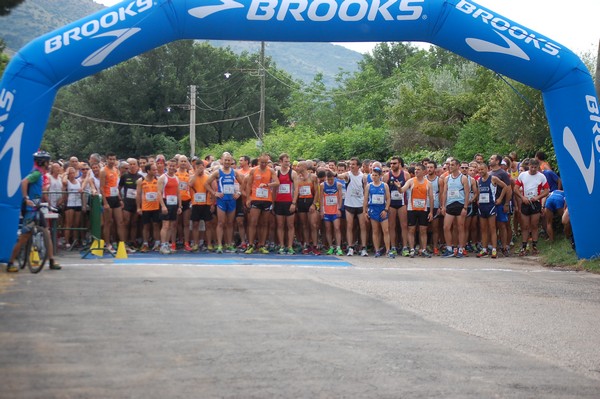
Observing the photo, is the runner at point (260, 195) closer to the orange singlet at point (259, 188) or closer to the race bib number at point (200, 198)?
the orange singlet at point (259, 188)

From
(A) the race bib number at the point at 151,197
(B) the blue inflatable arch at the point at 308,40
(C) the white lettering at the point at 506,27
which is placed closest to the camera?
(B) the blue inflatable arch at the point at 308,40

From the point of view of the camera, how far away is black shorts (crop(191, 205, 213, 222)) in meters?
18.6

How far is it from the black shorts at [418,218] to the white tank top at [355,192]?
1.06 meters

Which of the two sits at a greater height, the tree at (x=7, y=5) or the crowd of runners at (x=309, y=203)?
the tree at (x=7, y=5)

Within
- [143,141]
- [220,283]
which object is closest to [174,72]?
[143,141]

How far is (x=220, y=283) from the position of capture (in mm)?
12414

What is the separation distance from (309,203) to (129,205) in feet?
12.5

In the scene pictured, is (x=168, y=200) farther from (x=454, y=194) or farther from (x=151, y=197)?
(x=454, y=194)

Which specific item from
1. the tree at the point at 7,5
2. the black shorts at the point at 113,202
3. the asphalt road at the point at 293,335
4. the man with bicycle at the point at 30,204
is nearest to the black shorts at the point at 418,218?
the asphalt road at the point at 293,335

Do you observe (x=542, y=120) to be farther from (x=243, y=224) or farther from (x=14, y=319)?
(x=14, y=319)

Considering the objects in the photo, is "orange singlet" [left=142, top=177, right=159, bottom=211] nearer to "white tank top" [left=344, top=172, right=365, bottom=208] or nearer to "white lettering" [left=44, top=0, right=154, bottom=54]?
"white tank top" [left=344, top=172, right=365, bottom=208]

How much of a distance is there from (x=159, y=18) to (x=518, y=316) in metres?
7.48

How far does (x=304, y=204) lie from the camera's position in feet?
61.6

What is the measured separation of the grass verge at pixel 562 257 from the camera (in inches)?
613
